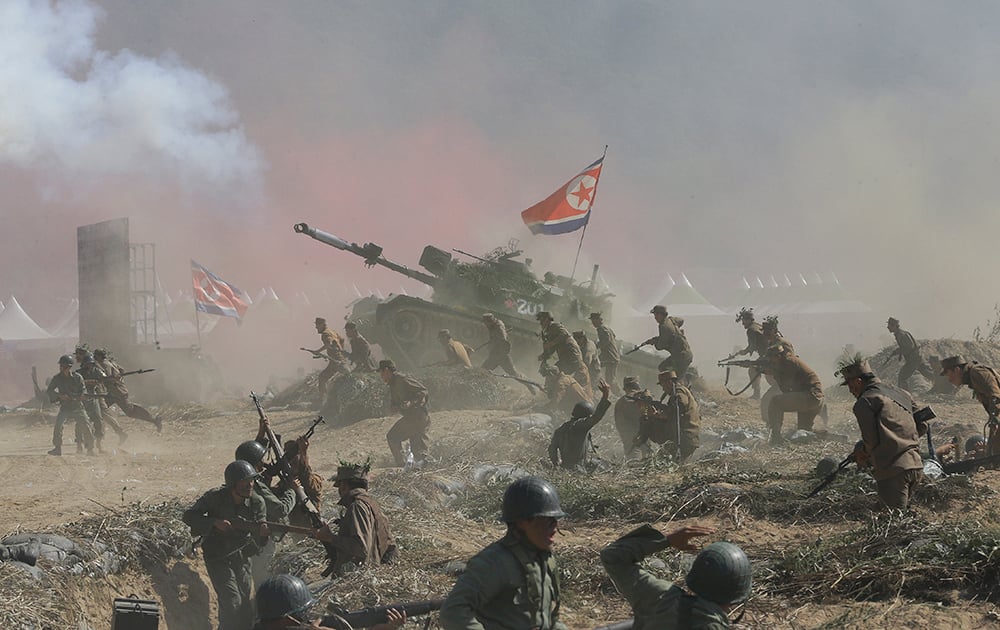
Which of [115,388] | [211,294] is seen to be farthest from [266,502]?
[211,294]

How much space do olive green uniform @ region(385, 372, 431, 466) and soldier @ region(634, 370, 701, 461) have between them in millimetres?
3213

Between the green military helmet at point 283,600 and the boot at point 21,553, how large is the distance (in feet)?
11.6

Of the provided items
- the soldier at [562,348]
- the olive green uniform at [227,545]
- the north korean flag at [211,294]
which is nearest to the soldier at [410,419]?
the soldier at [562,348]

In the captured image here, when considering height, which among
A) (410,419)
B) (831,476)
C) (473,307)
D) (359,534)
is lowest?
(359,534)

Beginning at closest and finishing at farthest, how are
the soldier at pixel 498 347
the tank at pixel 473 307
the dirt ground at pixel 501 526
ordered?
the dirt ground at pixel 501 526, the soldier at pixel 498 347, the tank at pixel 473 307

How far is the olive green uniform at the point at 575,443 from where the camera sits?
11.2 m

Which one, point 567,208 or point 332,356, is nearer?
point 332,356

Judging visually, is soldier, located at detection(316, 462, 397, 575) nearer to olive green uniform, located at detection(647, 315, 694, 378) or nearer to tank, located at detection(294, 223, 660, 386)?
olive green uniform, located at detection(647, 315, 694, 378)

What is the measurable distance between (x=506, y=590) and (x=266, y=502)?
14.2ft

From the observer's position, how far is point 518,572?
3.62 metres

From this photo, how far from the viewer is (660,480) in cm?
1029

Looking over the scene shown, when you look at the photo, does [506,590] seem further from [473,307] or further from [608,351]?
[473,307]

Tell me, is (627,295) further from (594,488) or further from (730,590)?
(730,590)

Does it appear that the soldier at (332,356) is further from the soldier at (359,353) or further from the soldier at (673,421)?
the soldier at (673,421)
